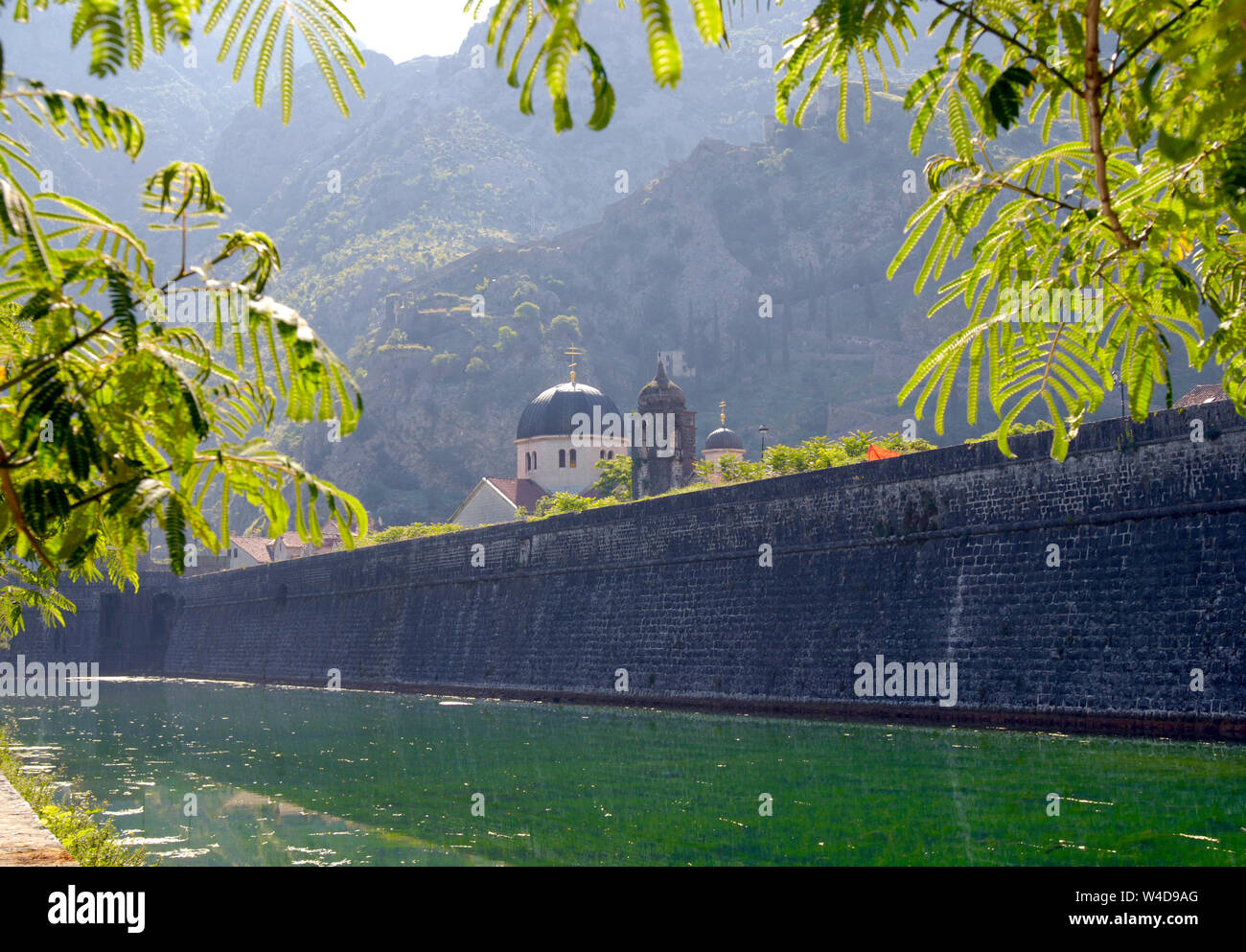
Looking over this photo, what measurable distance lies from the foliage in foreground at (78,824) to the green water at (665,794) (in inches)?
14.6

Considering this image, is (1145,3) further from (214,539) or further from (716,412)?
(716,412)

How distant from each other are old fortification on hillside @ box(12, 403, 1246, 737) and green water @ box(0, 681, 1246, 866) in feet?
3.65

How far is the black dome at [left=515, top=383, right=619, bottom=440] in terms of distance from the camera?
65.6 meters

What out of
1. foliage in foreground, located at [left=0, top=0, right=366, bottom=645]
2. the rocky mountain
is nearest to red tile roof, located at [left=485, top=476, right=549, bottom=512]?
foliage in foreground, located at [left=0, top=0, right=366, bottom=645]

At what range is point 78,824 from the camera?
12.0 m

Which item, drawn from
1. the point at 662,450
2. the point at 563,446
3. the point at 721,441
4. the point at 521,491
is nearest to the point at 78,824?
the point at 662,450

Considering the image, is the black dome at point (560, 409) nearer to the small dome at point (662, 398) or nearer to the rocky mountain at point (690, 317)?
the small dome at point (662, 398)

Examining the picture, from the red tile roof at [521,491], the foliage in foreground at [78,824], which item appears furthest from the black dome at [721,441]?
the foliage in foreground at [78,824]

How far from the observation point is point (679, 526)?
29.1m

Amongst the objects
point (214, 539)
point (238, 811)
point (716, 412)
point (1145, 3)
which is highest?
point (716, 412)

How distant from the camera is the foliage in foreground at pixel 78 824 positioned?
31.7 feet

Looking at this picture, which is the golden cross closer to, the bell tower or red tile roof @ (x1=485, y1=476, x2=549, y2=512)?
red tile roof @ (x1=485, y1=476, x2=549, y2=512)
